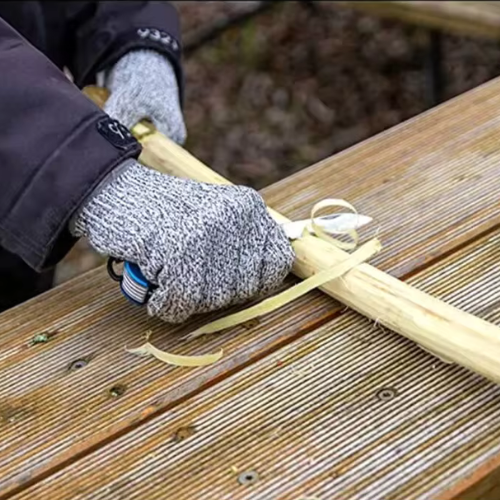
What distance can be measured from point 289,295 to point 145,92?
0.66 m

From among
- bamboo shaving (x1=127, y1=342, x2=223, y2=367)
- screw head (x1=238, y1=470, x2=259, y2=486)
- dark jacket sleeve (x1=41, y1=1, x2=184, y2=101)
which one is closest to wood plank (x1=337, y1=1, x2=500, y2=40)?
dark jacket sleeve (x1=41, y1=1, x2=184, y2=101)

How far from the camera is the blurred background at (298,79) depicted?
3902mm

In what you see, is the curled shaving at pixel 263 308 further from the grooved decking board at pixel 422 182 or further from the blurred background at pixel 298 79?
the blurred background at pixel 298 79

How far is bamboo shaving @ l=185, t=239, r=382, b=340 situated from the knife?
8cm

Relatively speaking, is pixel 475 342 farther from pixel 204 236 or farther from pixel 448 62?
pixel 448 62

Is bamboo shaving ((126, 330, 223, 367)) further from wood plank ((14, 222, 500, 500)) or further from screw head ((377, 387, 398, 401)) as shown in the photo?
screw head ((377, 387, 398, 401))

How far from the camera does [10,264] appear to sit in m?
2.06

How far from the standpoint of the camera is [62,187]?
1309mm

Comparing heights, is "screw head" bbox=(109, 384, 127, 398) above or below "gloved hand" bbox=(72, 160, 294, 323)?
below

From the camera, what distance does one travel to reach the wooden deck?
107 cm

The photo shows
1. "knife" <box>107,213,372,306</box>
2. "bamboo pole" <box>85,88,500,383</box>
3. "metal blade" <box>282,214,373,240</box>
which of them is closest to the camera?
"bamboo pole" <box>85,88,500,383</box>

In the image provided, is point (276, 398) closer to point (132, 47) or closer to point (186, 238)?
point (186, 238)

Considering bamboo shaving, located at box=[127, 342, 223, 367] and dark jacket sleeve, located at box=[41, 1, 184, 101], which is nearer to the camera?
bamboo shaving, located at box=[127, 342, 223, 367]

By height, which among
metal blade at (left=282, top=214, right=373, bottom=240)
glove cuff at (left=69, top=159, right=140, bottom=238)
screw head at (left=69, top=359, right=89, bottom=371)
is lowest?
screw head at (left=69, top=359, right=89, bottom=371)
